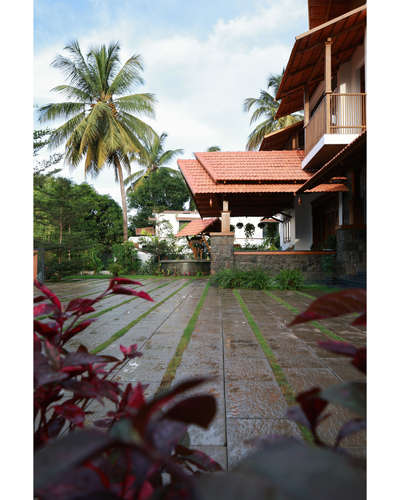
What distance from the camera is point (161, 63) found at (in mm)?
1528

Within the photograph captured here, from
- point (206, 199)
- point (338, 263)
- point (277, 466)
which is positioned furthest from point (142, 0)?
point (206, 199)

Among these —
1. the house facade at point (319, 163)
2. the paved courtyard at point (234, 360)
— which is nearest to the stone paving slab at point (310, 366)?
the paved courtyard at point (234, 360)

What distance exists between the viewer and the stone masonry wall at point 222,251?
902 centimetres

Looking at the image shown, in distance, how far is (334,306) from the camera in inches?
19.3

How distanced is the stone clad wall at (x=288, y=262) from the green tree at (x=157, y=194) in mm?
23432

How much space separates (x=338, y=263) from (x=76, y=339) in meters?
6.64

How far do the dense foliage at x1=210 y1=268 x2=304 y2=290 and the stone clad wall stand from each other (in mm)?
446

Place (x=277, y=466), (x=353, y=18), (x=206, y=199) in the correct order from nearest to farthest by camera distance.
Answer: (x=277, y=466) < (x=353, y=18) < (x=206, y=199)

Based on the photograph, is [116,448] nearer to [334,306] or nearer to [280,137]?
[334,306]

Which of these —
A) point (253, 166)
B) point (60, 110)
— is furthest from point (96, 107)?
point (253, 166)

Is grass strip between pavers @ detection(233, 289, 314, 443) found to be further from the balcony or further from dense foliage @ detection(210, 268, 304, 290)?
the balcony

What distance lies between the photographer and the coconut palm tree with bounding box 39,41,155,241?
1582 cm

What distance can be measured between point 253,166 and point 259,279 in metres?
3.71
